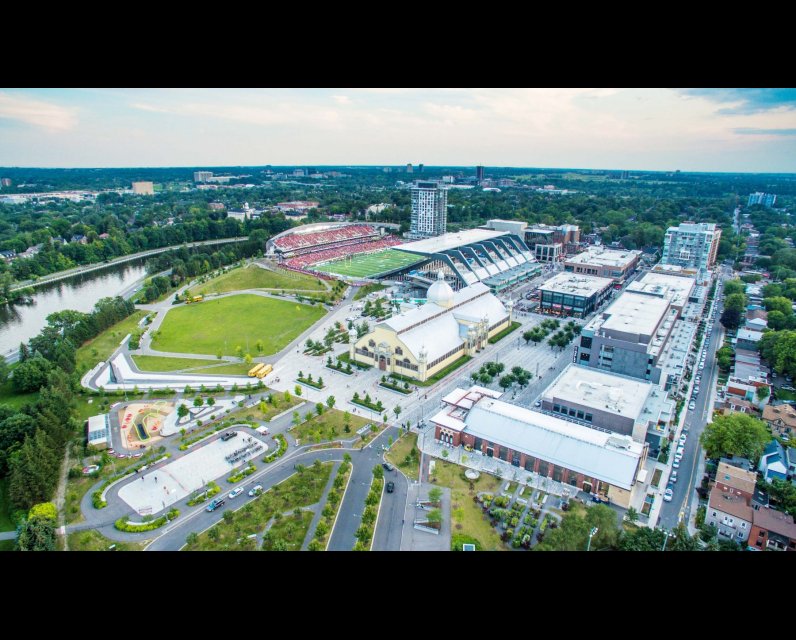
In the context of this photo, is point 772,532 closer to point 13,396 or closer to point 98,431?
point 98,431

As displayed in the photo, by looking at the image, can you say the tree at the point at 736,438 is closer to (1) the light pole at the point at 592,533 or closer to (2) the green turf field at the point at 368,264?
(1) the light pole at the point at 592,533

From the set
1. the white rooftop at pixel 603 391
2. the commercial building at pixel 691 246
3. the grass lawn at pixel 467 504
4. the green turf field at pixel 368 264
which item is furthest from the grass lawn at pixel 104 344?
the commercial building at pixel 691 246

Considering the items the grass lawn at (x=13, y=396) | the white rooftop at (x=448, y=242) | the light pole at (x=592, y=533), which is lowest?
the grass lawn at (x=13, y=396)

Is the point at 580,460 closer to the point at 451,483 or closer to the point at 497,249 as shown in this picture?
the point at 451,483

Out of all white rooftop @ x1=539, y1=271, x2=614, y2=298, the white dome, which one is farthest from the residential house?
white rooftop @ x1=539, y1=271, x2=614, y2=298

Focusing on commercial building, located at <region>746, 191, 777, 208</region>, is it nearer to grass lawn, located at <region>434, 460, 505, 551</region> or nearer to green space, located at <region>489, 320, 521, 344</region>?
green space, located at <region>489, 320, 521, 344</region>
